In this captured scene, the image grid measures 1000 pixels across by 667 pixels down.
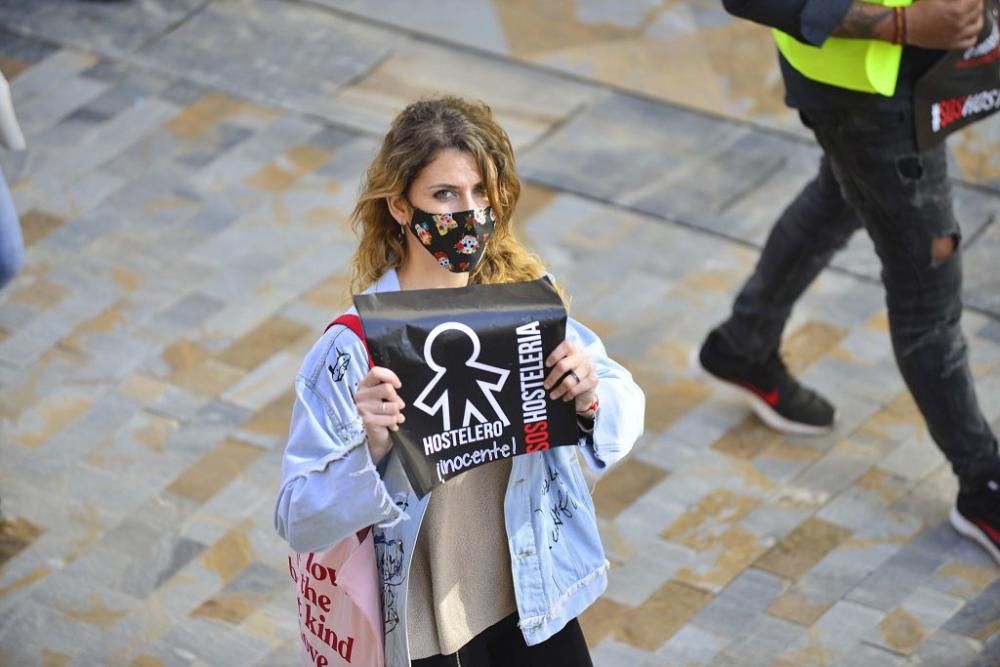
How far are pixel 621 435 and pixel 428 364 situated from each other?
450 millimetres

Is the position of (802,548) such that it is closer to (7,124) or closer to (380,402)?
(380,402)

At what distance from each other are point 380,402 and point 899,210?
7.12ft

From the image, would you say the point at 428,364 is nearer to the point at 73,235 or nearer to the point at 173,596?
the point at 173,596

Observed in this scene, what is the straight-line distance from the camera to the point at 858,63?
4.57m

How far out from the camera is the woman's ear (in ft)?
11.1

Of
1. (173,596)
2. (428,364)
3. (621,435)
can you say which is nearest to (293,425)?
(428,364)

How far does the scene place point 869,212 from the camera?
482cm

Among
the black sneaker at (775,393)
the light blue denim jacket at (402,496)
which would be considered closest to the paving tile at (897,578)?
the black sneaker at (775,393)

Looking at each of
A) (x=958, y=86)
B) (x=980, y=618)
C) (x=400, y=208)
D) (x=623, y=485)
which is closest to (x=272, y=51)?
(x=623, y=485)

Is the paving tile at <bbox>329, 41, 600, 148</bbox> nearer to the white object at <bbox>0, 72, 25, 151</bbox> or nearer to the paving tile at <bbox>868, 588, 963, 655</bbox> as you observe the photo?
the white object at <bbox>0, 72, 25, 151</bbox>

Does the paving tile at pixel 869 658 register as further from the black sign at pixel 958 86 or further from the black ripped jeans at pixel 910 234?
the black sign at pixel 958 86

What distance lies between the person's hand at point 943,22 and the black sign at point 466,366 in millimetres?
1750

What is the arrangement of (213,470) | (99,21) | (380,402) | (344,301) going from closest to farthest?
1. (380,402)
2. (344,301)
3. (213,470)
4. (99,21)

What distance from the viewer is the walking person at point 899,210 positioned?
14.6ft
